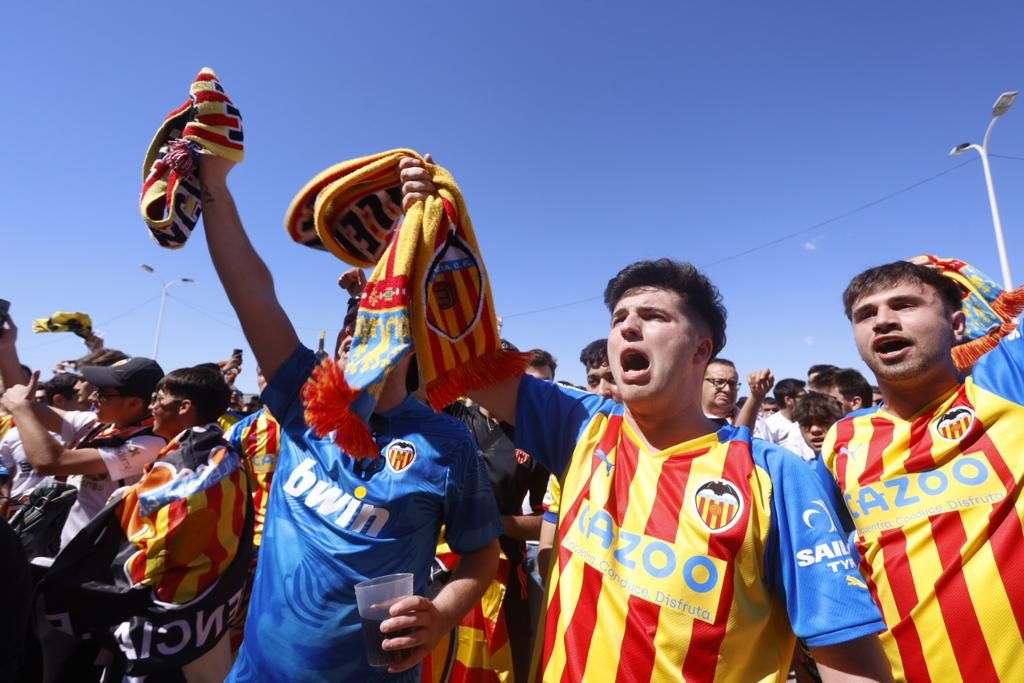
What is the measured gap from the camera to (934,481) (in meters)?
1.91

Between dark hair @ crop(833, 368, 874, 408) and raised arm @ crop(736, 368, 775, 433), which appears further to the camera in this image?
dark hair @ crop(833, 368, 874, 408)

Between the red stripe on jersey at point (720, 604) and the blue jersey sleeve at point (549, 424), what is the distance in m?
0.53

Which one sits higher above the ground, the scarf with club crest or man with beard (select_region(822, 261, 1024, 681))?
A: the scarf with club crest

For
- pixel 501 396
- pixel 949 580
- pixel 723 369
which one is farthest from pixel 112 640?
pixel 723 369

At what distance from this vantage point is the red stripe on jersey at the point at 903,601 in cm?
176

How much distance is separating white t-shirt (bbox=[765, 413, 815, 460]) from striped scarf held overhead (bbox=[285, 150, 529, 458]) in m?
5.09

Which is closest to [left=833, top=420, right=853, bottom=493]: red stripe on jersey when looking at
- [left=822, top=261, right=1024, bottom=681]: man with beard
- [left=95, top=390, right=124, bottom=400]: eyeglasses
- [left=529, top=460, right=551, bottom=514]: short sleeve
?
[left=822, top=261, right=1024, bottom=681]: man with beard

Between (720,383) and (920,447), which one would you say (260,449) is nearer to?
(720,383)

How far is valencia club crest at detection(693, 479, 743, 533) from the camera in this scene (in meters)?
1.43

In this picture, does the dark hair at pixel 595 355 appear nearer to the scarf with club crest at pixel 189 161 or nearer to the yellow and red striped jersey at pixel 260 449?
the yellow and red striped jersey at pixel 260 449

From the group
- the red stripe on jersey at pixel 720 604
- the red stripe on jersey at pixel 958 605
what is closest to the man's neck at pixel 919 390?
the red stripe on jersey at pixel 958 605

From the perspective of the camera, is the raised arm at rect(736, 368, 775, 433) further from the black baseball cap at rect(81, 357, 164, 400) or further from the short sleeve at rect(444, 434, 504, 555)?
the black baseball cap at rect(81, 357, 164, 400)

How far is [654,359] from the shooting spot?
1.67 meters

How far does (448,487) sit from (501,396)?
37 cm
